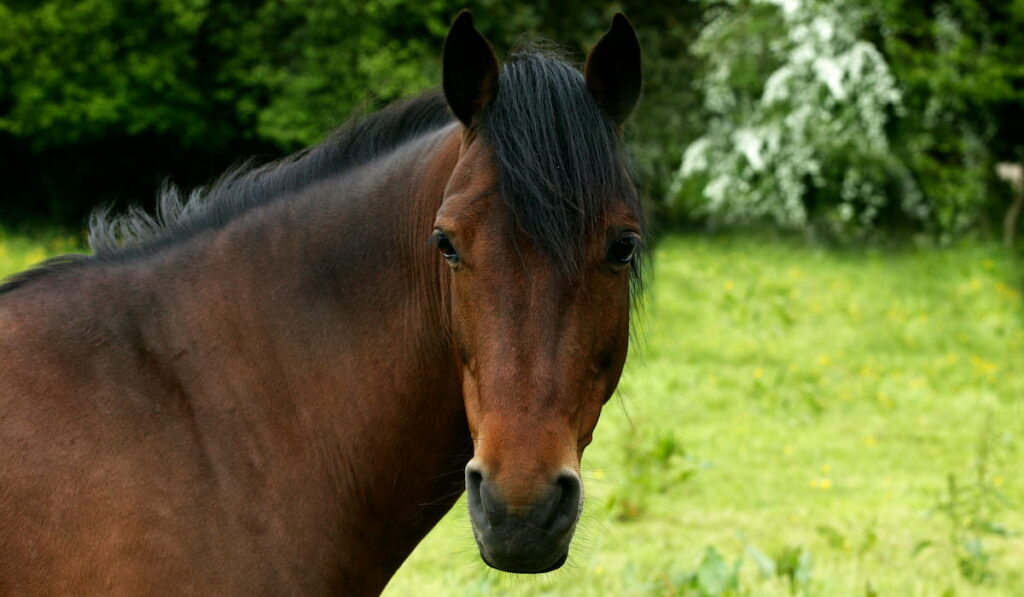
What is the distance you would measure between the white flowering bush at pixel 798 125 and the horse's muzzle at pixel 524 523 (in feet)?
44.6

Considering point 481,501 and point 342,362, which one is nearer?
point 481,501

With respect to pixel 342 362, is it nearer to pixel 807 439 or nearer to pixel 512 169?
pixel 512 169

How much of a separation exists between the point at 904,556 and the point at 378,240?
4.19 m

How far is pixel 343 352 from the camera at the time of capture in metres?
2.38

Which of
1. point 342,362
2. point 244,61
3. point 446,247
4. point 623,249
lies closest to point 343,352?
point 342,362

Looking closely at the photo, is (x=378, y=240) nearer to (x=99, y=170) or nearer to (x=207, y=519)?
(x=207, y=519)

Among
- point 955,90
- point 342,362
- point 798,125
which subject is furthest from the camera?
point 798,125

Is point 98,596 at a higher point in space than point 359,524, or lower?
higher

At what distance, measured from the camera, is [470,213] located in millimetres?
2121

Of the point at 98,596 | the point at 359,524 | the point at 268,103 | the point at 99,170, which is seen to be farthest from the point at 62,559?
the point at 99,170

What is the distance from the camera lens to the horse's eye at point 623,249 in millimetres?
2168

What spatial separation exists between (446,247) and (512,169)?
225mm

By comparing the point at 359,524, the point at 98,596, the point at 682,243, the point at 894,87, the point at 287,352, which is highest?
the point at 287,352

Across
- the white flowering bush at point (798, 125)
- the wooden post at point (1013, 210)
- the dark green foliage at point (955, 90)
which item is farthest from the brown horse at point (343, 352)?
the dark green foliage at point (955, 90)
